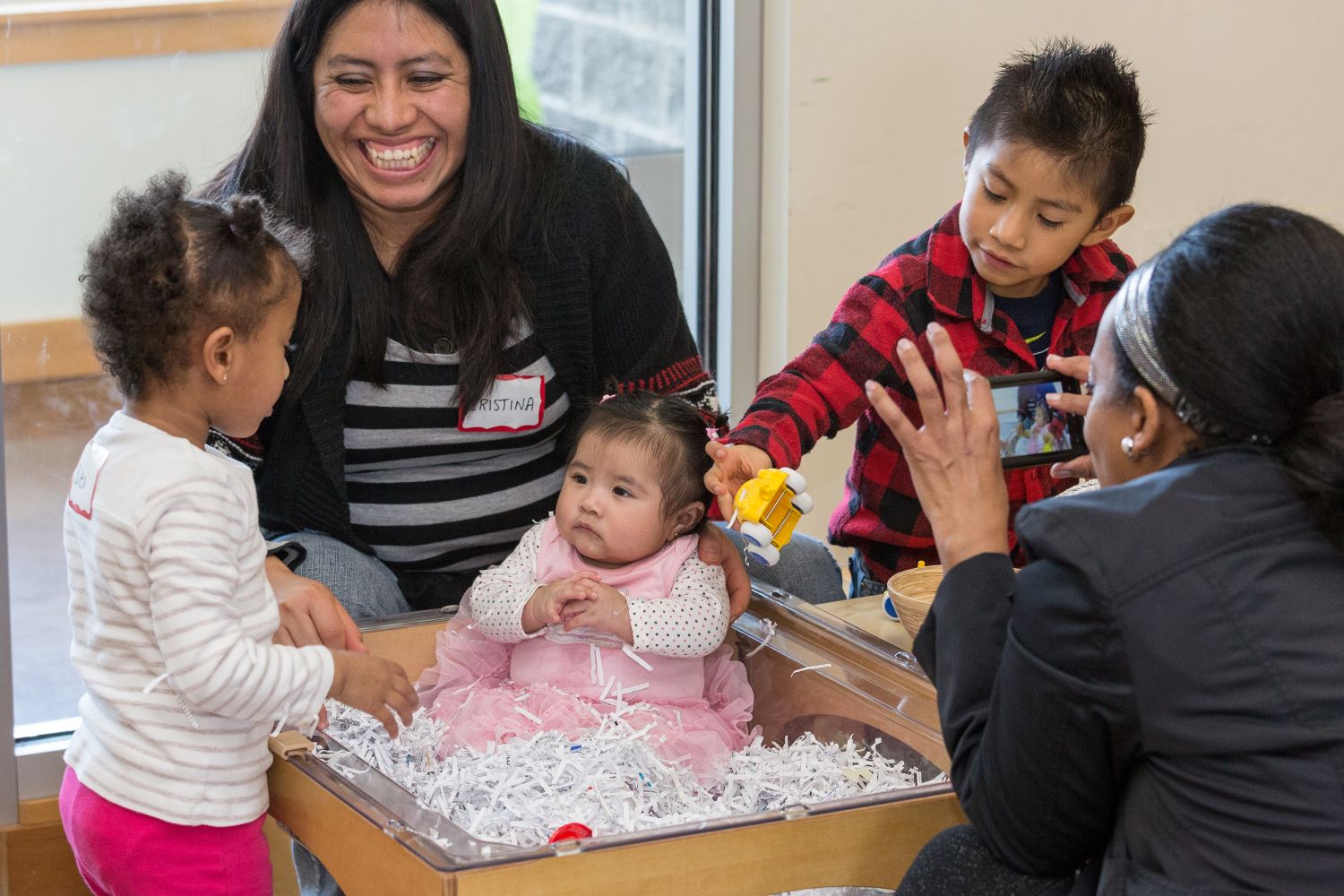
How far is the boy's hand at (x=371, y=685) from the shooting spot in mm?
1384

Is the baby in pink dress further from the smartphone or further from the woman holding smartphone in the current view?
the woman holding smartphone

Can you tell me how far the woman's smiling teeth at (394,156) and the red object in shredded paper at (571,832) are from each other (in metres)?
0.91

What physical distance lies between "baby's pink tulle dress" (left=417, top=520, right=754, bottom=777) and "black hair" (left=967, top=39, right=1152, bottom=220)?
651 millimetres

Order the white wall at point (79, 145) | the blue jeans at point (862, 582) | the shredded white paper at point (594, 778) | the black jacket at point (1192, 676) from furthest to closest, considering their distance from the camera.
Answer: the white wall at point (79, 145)
the blue jeans at point (862, 582)
the shredded white paper at point (594, 778)
the black jacket at point (1192, 676)

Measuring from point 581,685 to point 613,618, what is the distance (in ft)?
0.30

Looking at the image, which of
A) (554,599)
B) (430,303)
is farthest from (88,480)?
(430,303)

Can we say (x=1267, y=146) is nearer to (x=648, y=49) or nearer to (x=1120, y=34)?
(x=1120, y=34)

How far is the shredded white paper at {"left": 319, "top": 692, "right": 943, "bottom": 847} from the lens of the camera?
1.41m

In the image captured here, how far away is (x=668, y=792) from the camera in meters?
1.50

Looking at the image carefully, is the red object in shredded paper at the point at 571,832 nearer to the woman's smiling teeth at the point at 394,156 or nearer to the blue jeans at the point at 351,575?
the blue jeans at the point at 351,575

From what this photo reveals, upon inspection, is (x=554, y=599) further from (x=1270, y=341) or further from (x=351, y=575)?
(x=1270, y=341)

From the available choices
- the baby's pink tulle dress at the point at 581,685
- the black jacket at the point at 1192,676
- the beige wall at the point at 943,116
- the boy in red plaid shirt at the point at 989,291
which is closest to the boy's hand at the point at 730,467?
the boy in red plaid shirt at the point at 989,291

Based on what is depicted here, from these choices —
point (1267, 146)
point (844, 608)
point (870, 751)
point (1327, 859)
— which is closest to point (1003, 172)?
point (844, 608)

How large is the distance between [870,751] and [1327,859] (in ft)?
2.04
